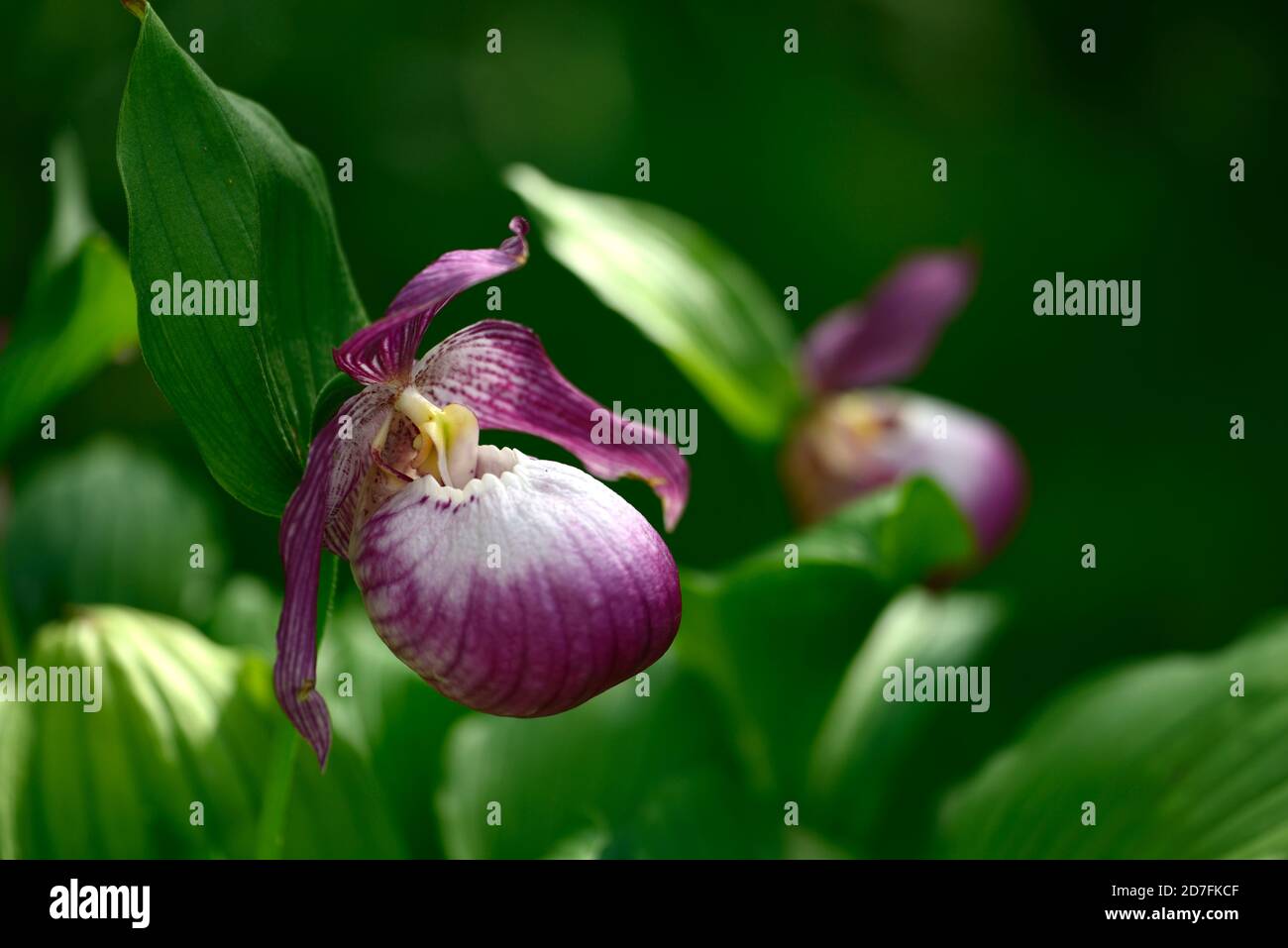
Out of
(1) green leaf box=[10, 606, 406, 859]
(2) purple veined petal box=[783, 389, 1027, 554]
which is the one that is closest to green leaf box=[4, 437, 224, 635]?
(1) green leaf box=[10, 606, 406, 859]

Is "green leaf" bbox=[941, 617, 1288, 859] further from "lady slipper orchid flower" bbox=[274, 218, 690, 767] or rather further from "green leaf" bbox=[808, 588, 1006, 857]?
"lady slipper orchid flower" bbox=[274, 218, 690, 767]

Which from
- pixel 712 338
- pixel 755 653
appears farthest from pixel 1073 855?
pixel 712 338

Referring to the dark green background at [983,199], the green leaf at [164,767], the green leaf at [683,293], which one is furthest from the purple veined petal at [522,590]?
the dark green background at [983,199]

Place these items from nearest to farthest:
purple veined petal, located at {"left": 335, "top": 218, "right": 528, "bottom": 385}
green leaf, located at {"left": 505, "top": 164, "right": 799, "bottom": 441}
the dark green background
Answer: purple veined petal, located at {"left": 335, "top": 218, "right": 528, "bottom": 385}
green leaf, located at {"left": 505, "top": 164, "right": 799, "bottom": 441}
the dark green background

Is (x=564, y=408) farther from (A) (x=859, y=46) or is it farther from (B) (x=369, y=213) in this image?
(A) (x=859, y=46)

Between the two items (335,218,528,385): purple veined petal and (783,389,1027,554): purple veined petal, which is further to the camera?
(783,389,1027,554): purple veined petal

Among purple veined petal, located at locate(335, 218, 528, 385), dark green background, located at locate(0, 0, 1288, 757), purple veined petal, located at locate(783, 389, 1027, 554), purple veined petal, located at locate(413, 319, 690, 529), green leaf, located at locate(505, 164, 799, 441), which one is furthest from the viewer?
dark green background, located at locate(0, 0, 1288, 757)

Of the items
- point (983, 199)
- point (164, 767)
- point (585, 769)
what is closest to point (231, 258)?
point (164, 767)

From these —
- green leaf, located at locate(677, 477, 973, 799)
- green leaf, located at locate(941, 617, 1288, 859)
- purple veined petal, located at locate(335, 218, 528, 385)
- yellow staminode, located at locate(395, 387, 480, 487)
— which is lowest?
green leaf, located at locate(941, 617, 1288, 859)

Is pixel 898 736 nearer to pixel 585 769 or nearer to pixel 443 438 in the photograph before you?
pixel 585 769
